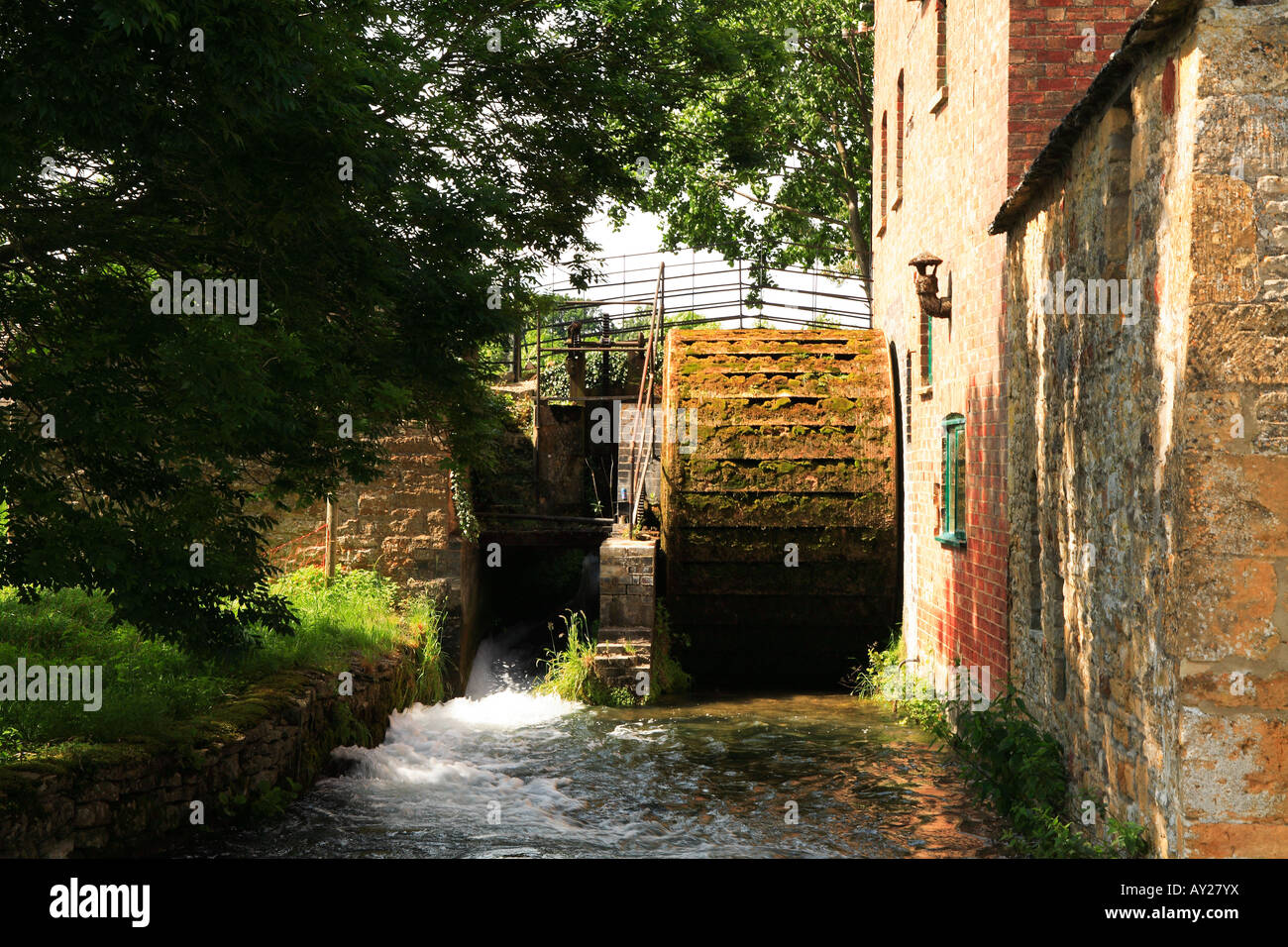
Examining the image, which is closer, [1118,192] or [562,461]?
→ [1118,192]

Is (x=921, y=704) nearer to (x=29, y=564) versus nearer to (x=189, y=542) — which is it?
(x=189, y=542)

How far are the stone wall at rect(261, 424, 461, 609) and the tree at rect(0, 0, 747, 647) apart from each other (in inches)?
132

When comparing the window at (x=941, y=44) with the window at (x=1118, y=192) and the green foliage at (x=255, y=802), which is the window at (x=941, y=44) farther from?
the green foliage at (x=255, y=802)

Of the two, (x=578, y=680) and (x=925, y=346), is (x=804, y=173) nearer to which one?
(x=925, y=346)

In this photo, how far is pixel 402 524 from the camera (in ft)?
35.7

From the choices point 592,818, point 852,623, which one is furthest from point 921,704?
point 592,818

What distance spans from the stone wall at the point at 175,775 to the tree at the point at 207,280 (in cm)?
65

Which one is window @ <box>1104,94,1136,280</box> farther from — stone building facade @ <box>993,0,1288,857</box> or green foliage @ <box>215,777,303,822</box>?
green foliage @ <box>215,777,303,822</box>

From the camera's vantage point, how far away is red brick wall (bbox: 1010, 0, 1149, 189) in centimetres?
685

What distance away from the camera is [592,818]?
6574mm

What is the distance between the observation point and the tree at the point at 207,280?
14.4 feet

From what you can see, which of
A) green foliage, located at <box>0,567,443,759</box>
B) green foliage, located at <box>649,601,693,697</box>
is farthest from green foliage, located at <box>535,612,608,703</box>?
green foliage, located at <box>0,567,443,759</box>

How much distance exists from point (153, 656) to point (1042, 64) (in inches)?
263

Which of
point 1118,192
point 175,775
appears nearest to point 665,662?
point 175,775
